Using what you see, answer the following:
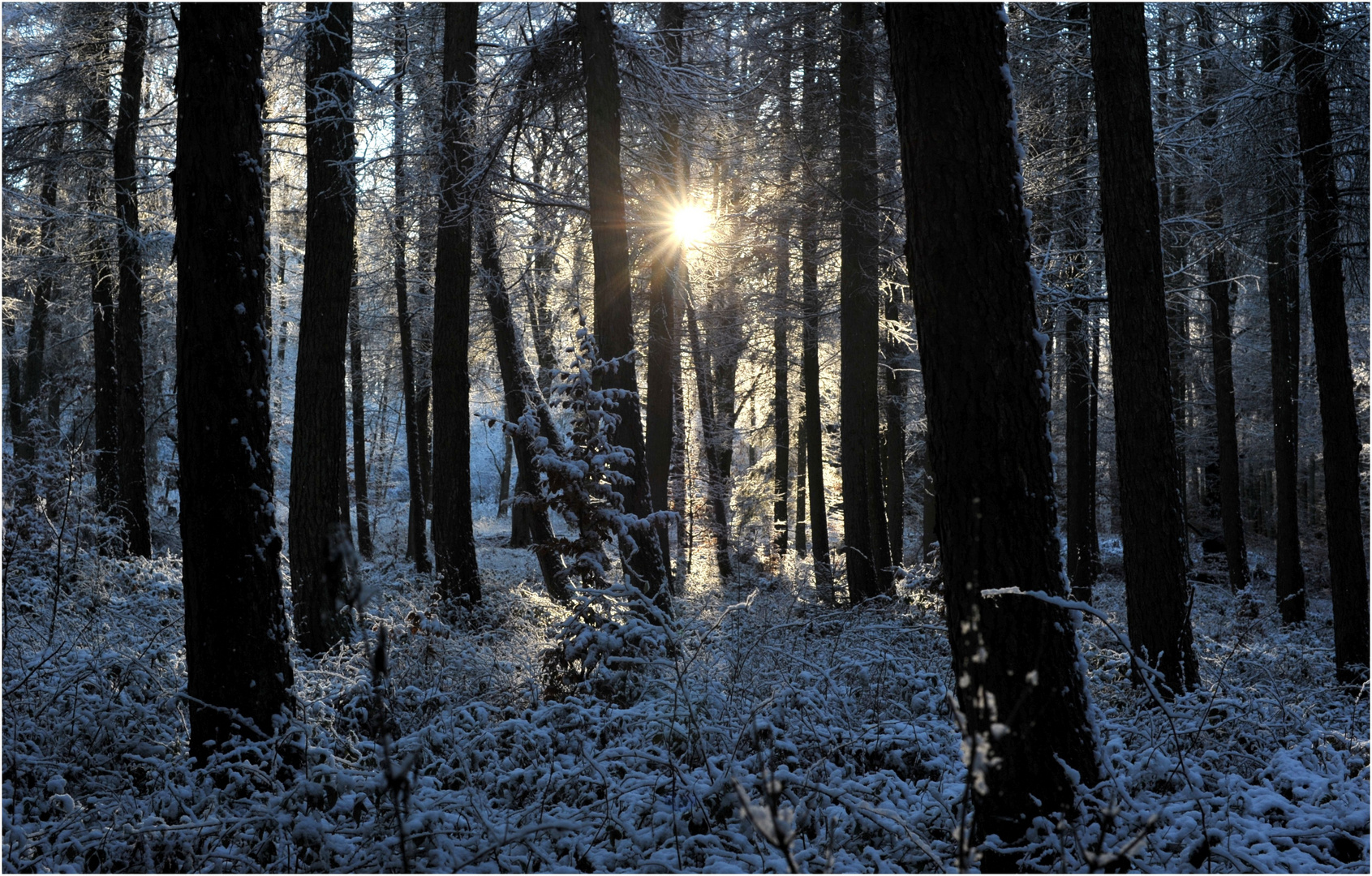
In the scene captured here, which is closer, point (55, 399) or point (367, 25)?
point (367, 25)

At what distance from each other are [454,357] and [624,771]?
7.96 metres

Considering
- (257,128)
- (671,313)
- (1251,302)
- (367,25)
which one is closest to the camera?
(257,128)

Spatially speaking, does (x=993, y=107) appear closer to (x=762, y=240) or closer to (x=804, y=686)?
(x=804, y=686)

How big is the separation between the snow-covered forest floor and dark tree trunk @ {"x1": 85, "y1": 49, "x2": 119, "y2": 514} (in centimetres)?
699

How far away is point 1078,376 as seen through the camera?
45.8 ft

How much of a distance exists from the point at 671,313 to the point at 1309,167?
28.7 ft

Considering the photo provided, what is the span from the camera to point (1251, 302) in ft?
87.4

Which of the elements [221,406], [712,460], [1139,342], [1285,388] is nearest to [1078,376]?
[1285,388]

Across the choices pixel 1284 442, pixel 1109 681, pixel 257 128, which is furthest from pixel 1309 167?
pixel 257 128

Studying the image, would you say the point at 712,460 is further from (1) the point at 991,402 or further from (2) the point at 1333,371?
(1) the point at 991,402

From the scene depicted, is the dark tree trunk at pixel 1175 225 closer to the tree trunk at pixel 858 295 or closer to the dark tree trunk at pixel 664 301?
the tree trunk at pixel 858 295

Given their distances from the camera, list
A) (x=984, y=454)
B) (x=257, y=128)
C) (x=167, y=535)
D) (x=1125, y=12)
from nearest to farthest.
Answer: (x=984, y=454) < (x=257, y=128) < (x=1125, y=12) < (x=167, y=535)

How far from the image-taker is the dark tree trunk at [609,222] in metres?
9.11

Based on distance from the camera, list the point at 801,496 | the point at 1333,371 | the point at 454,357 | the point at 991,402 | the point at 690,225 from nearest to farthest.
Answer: the point at 991,402 < the point at 1333,371 < the point at 454,357 < the point at 690,225 < the point at 801,496
